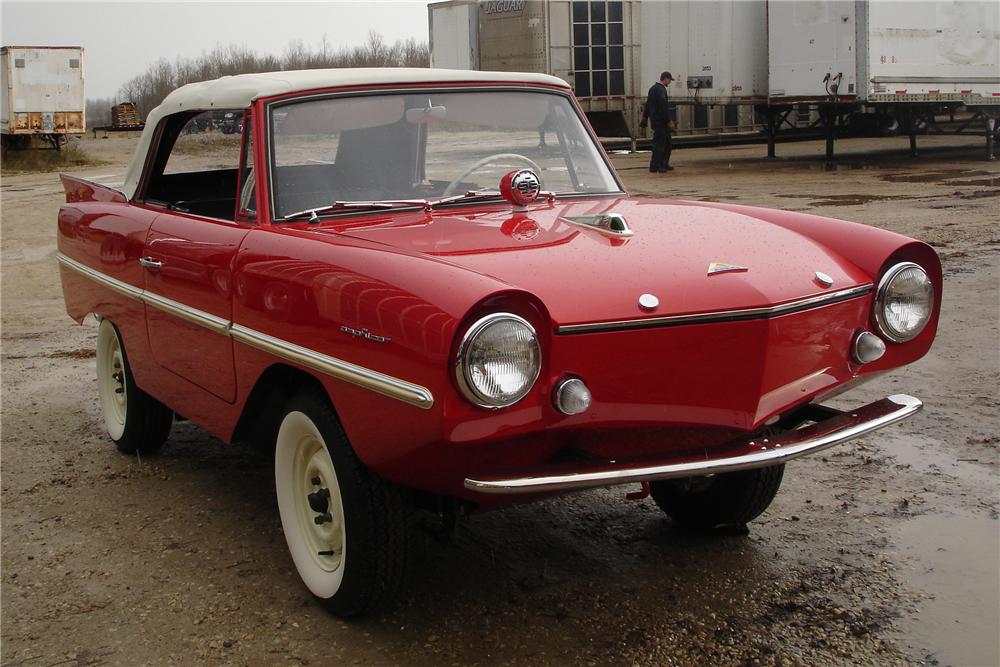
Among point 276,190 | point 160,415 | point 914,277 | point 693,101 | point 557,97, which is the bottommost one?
point 160,415

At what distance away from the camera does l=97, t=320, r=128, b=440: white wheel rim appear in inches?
Answer: 200

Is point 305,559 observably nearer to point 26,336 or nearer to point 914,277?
point 914,277

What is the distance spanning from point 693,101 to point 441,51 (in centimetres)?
684

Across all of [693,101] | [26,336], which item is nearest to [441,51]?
[693,101]

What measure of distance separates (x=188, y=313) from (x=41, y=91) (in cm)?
2695

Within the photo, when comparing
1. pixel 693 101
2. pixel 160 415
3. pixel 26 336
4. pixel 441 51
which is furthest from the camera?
pixel 441 51

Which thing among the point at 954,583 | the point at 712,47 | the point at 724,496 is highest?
the point at 712,47

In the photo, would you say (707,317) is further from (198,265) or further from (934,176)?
(934,176)

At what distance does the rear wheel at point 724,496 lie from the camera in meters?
3.71

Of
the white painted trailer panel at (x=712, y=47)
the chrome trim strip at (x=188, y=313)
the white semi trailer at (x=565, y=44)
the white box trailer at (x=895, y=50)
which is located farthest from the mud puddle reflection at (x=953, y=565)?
the white semi trailer at (x=565, y=44)

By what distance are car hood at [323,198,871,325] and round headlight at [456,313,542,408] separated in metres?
0.13

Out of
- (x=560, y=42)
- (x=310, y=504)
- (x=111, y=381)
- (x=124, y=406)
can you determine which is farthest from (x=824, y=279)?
(x=560, y=42)

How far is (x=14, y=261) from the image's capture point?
11.7m

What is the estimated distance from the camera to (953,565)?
11.5ft
